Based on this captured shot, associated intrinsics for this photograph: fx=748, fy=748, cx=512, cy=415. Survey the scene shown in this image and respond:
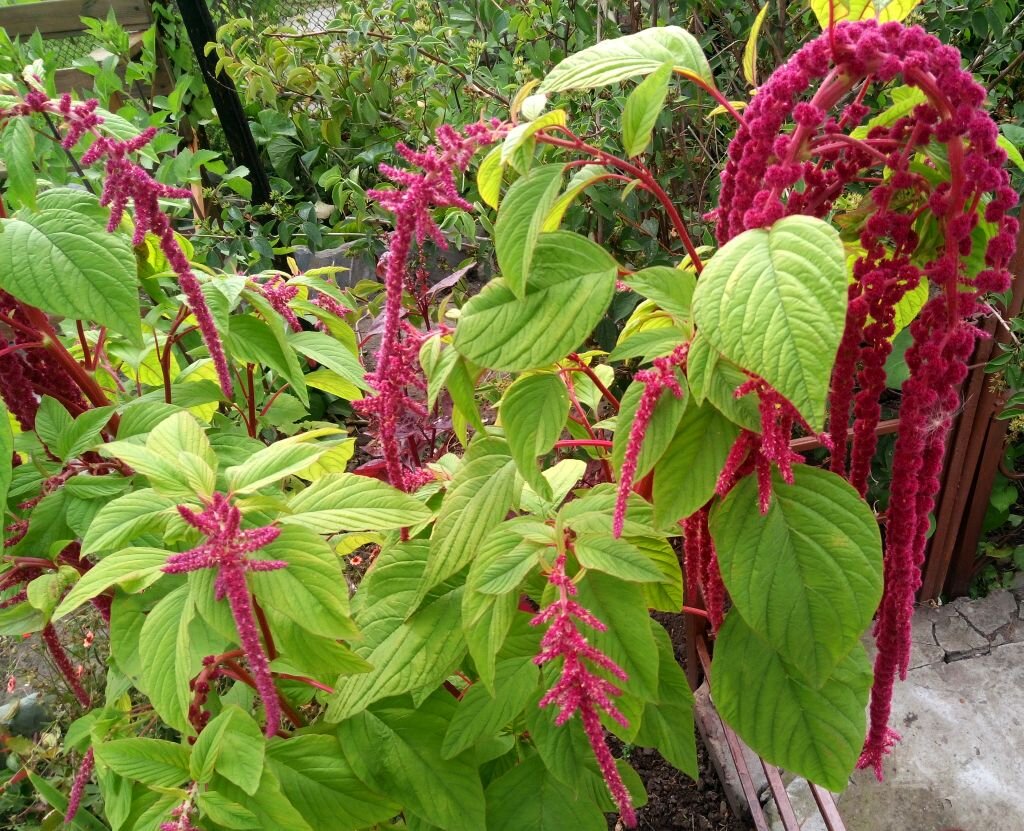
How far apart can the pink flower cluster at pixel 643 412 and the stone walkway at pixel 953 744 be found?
111 cm

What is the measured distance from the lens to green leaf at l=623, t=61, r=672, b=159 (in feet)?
1.99

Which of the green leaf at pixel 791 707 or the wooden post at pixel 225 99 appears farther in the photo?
the wooden post at pixel 225 99

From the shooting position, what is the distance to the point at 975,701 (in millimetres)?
1531

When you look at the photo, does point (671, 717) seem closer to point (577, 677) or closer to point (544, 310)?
point (577, 677)

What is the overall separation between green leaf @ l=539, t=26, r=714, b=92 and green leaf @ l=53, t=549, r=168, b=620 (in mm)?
517

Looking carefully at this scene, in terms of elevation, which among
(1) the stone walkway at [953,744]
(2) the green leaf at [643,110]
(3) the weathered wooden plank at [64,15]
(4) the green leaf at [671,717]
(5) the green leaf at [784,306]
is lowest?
(1) the stone walkway at [953,744]

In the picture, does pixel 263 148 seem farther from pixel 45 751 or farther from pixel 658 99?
pixel 658 99

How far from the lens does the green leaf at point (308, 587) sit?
0.62 meters

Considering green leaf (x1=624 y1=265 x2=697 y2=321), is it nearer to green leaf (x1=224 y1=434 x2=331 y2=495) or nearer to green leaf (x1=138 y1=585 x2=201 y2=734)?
green leaf (x1=224 y1=434 x2=331 y2=495)

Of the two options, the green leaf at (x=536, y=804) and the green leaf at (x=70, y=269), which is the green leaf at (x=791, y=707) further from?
the green leaf at (x=70, y=269)

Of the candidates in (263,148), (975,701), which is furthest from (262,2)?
(975,701)

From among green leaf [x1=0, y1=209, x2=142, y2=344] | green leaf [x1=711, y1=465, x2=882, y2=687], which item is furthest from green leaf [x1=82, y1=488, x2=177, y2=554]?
green leaf [x1=711, y1=465, x2=882, y2=687]

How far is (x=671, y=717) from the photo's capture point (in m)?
0.84

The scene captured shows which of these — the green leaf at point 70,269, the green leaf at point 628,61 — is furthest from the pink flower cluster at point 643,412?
the green leaf at point 70,269
